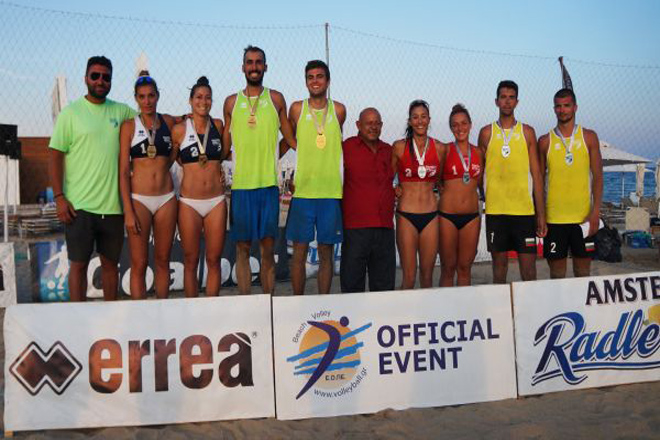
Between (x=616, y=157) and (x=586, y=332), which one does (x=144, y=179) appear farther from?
(x=616, y=157)

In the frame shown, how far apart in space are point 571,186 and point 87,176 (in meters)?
4.00

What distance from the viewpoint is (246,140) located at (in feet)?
13.0

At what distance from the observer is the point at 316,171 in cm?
402

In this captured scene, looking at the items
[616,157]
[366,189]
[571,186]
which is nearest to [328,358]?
[366,189]

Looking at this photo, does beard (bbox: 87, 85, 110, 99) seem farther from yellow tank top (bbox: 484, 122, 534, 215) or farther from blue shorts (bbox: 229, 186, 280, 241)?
yellow tank top (bbox: 484, 122, 534, 215)

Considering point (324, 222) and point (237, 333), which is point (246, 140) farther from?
point (237, 333)

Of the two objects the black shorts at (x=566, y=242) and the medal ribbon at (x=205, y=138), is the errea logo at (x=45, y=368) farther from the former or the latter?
the black shorts at (x=566, y=242)

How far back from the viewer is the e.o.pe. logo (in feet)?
10.0

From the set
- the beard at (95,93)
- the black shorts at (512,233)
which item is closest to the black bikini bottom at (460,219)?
the black shorts at (512,233)

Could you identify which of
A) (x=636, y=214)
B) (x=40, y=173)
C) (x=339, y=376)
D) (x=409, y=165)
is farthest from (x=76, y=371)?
(x=40, y=173)

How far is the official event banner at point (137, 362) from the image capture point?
2883mm

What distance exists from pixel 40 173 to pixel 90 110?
78.0 feet

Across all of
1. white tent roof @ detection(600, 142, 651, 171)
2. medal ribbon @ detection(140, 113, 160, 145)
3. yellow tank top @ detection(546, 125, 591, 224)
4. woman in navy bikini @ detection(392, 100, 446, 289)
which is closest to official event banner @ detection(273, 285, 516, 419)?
woman in navy bikini @ detection(392, 100, 446, 289)

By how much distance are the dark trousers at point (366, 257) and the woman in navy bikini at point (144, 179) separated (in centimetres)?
144
